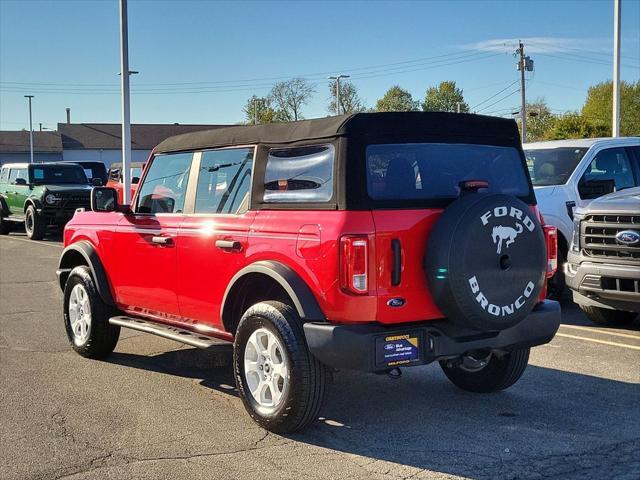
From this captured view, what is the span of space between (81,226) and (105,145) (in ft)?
250

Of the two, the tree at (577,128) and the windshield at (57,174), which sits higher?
the tree at (577,128)

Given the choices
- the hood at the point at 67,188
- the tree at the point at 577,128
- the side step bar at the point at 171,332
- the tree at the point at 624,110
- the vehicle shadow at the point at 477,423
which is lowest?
the vehicle shadow at the point at 477,423

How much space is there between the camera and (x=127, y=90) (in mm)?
18703

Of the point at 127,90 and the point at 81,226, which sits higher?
the point at 127,90

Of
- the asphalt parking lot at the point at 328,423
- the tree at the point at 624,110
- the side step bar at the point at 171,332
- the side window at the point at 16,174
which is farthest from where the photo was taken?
the tree at the point at 624,110

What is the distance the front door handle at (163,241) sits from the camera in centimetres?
557

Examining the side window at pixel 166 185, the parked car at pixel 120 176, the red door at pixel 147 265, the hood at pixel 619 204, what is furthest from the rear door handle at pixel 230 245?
the parked car at pixel 120 176

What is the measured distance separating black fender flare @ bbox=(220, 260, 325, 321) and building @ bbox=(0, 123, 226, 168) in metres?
74.5

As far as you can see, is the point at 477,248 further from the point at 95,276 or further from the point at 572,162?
the point at 572,162

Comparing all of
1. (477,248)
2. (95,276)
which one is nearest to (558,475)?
(477,248)

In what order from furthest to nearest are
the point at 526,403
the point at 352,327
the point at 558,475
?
1. the point at 526,403
2. the point at 352,327
3. the point at 558,475

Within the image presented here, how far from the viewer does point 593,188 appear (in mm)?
9070

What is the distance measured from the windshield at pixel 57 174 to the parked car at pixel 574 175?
47.4 ft

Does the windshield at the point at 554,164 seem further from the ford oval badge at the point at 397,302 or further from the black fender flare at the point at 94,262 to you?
the ford oval badge at the point at 397,302
